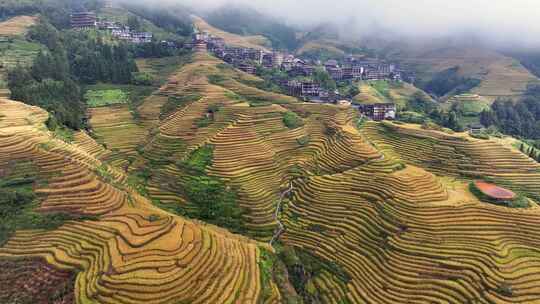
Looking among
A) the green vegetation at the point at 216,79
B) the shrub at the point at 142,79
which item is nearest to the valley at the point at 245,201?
the green vegetation at the point at 216,79

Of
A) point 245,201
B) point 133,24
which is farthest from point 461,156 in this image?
point 133,24

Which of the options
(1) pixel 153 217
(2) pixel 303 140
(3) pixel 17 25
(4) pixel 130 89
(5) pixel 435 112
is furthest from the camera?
(3) pixel 17 25

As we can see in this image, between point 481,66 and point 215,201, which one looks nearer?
point 215,201

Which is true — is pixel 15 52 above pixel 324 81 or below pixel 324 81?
above

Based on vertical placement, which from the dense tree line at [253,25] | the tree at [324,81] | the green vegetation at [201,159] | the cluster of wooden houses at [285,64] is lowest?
the green vegetation at [201,159]

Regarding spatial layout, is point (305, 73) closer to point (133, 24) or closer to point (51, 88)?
point (133, 24)

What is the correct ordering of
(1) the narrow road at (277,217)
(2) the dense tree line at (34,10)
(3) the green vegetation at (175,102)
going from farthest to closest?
(2) the dense tree line at (34,10) < (3) the green vegetation at (175,102) < (1) the narrow road at (277,217)

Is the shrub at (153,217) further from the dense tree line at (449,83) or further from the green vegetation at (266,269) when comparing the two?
the dense tree line at (449,83)
